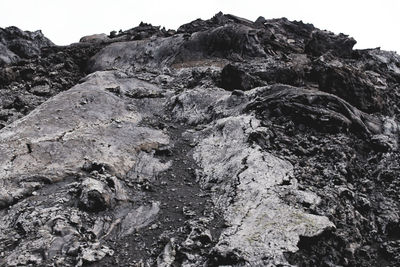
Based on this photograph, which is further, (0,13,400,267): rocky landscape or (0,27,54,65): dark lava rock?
(0,27,54,65): dark lava rock

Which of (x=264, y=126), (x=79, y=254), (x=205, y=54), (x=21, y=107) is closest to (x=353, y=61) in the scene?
(x=205, y=54)

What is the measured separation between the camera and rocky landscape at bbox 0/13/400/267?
9758 mm

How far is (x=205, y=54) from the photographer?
98.7 feet

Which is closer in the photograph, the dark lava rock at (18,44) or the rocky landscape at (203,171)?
the rocky landscape at (203,171)

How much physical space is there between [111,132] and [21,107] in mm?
8160

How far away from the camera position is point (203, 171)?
14023 mm

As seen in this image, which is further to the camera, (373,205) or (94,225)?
(373,205)

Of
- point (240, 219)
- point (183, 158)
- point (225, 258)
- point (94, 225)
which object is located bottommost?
point (94, 225)

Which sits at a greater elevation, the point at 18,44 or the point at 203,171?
the point at 18,44

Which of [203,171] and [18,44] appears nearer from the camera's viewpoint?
[203,171]

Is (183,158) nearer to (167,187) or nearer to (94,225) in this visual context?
(167,187)

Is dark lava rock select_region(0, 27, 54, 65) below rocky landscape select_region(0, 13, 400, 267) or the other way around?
the other way around

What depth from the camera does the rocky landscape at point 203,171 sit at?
976 centimetres

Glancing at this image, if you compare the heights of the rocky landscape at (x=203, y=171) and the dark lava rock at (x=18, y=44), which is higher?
the dark lava rock at (x=18, y=44)
